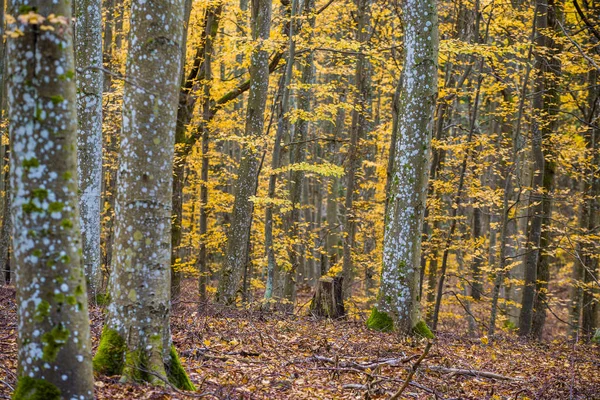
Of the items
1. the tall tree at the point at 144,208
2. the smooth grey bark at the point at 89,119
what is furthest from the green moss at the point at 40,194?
the smooth grey bark at the point at 89,119

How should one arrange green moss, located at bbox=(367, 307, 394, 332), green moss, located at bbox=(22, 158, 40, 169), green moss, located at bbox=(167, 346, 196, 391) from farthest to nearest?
green moss, located at bbox=(367, 307, 394, 332)
green moss, located at bbox=(167, 346, 196, 391)
green moss, located at bbox=(22, 158, 40, 169)

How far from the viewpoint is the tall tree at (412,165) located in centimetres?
930

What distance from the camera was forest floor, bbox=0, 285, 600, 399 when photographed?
5.72 meters

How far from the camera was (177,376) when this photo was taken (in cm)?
515

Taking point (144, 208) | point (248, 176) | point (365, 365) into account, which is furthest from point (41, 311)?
point (248, 176)

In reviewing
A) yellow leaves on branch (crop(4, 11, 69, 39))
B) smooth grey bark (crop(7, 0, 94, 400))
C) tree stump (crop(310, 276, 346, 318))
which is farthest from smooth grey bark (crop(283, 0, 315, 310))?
yellow leaves on branch (crop(4, 11, 69, 39))

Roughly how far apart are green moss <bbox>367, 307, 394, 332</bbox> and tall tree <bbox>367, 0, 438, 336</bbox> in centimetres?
2

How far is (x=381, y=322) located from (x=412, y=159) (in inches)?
118

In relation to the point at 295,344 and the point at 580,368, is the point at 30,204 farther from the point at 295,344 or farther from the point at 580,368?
the point at 580,368

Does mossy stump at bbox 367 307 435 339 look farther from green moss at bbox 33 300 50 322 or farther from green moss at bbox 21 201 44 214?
green moss at bbox 21 201 44 214

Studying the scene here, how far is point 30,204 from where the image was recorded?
3363 mm

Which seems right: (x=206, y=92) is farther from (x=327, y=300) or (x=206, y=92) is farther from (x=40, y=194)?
(x=40, y=194)

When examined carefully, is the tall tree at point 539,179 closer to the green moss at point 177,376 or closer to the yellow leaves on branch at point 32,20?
the green moss at point 177,376

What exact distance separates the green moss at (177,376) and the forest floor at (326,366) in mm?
217
